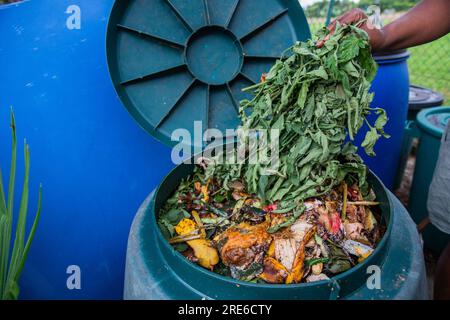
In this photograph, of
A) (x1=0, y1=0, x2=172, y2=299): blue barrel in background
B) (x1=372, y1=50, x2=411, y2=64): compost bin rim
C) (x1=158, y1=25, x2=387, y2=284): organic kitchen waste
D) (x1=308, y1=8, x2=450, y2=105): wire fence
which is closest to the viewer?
(x1=158, y1=25, x2=387, y2=284): organic kitchen waste

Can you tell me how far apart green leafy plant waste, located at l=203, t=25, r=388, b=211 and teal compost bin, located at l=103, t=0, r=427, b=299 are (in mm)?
247

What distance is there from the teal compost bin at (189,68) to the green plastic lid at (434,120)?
1155 millimetres

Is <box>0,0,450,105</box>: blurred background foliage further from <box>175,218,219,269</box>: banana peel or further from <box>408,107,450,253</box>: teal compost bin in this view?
<box>175,218,219,269</box>: banana peel

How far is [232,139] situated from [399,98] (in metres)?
1.32

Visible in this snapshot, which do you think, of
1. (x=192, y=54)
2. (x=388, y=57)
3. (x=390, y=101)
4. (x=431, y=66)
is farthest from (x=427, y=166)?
(x=431, y=66)

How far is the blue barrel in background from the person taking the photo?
1408 mm

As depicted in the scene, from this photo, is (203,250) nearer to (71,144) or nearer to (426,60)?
(71,144)

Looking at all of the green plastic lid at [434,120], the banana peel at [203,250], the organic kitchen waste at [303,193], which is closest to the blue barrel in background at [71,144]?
A: the organic kitchen waste at [303,193]

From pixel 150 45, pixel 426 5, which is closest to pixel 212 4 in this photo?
pixel 150 45

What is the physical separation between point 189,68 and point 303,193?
2.30ft

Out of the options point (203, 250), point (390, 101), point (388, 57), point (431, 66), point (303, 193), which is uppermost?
point (388, 57)

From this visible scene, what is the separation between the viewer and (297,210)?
123cm

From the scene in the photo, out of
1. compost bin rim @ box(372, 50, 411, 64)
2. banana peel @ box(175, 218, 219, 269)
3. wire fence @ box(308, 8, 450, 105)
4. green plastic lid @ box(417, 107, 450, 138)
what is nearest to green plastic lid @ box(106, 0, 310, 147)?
banana peel @ box(175, 218, 219, 269)

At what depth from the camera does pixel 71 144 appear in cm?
153
